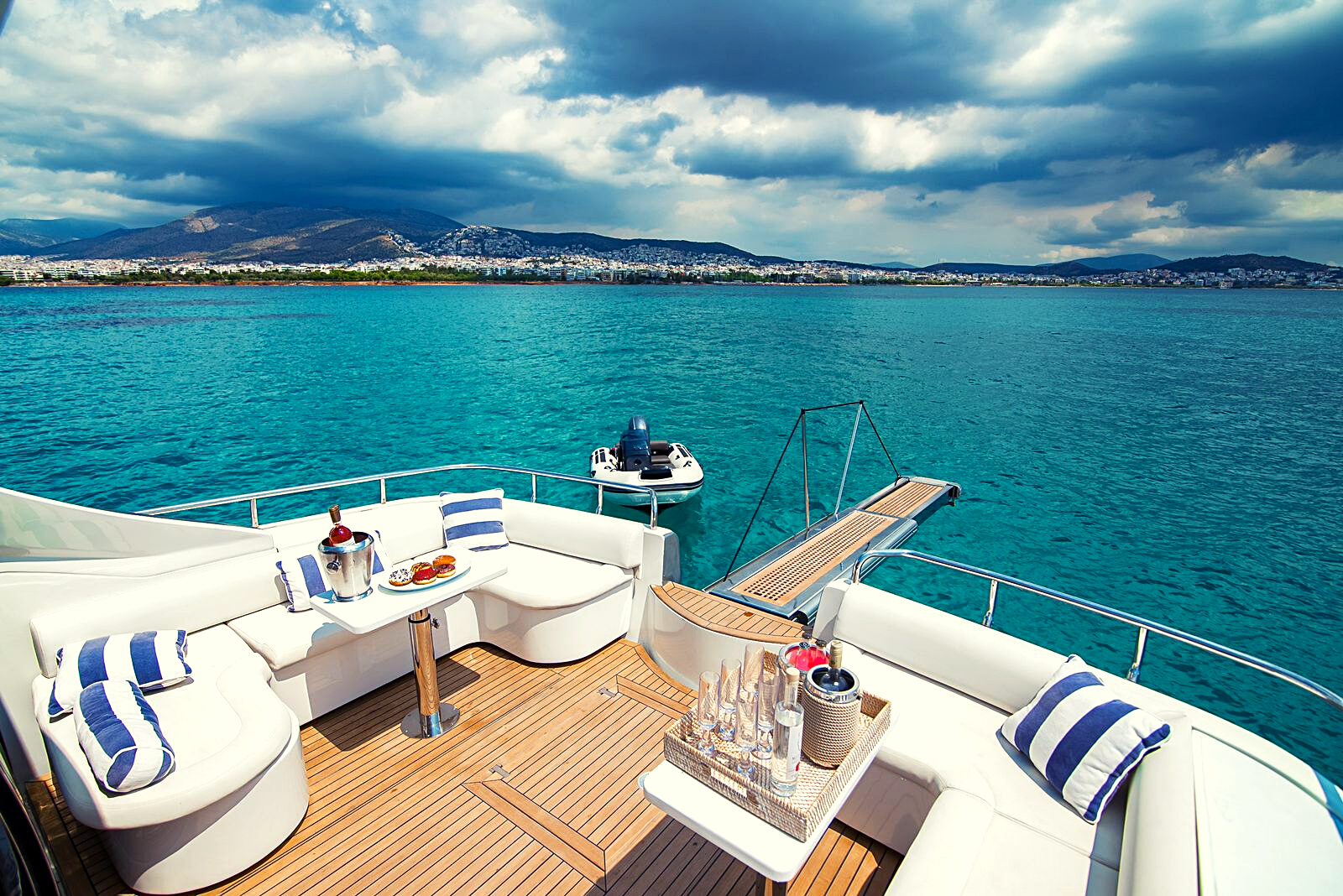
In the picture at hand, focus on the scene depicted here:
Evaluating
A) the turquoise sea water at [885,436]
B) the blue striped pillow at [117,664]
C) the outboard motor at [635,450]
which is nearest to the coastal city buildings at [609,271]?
the turquoise sea water at [885,436]

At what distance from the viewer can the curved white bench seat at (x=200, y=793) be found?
2482 mm

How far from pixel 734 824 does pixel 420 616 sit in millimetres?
2355

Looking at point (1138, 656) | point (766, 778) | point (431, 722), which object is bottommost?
point (431, 722)

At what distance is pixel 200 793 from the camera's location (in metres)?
2.53

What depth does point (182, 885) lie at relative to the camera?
8.76 feet

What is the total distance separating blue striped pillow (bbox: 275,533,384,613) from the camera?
405cm

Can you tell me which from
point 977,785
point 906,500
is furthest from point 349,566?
point 906,500

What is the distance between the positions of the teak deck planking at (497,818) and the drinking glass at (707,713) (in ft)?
3.69

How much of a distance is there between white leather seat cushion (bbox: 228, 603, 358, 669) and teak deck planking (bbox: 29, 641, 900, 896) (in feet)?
1.86

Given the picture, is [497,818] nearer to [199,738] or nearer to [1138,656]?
[199,738]

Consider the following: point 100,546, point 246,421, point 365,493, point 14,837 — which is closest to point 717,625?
point 14,837

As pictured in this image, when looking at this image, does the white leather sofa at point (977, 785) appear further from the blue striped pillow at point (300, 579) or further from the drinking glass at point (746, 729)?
the blue striped pillow at point (300, 579)

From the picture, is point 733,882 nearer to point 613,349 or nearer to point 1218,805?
point 1218,805

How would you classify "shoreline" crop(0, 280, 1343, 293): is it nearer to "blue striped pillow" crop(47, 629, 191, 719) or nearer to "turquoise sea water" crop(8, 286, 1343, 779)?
"turquoise sea water" crop(8, 286, 1343, 779)
